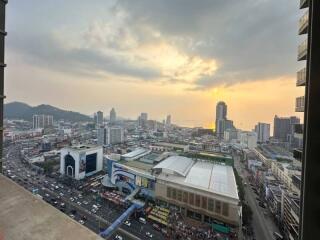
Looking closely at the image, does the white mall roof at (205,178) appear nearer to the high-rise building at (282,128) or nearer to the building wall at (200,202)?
the building wall at (200,202)

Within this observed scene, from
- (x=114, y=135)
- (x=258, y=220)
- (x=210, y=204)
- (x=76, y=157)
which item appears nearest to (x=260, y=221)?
(x=258, y=220)

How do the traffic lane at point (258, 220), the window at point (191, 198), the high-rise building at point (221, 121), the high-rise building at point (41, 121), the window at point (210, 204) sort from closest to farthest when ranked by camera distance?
the traffic lane at point (258, 220) < the window at point (210, 204) < the window at point (191, 198) < the high-rise building at point (41, 121) < the high-rise building at point (221, 121)

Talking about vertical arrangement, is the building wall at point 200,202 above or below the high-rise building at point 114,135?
below

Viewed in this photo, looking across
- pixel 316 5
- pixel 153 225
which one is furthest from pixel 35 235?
pixel 153 225

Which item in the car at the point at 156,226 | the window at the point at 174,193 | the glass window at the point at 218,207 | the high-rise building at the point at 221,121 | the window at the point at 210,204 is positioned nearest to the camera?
the car at the point at 156,226

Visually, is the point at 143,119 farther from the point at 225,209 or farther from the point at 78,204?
the point at 225,209

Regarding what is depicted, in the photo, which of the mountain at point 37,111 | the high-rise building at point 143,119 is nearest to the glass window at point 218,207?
the high-rise building at point 143,119
